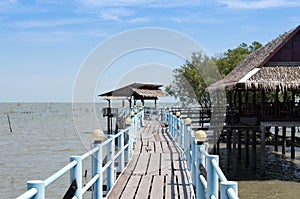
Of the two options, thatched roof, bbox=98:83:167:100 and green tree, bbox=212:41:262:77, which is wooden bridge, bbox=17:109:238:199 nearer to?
thatched roof, bbox=98:83:167:100

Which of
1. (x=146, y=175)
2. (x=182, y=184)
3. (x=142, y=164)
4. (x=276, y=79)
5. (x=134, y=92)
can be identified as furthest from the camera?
(x=134, y=92)

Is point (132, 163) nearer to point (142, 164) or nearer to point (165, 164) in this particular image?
point (142, 164)

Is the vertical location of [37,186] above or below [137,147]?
above

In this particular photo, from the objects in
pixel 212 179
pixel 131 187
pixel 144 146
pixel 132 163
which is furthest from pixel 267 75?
pixel 212 179

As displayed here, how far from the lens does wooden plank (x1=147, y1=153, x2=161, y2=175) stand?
25.3 ft

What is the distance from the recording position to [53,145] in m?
31.6

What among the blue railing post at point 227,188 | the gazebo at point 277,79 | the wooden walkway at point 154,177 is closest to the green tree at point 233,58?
the gazebo at point 277,79

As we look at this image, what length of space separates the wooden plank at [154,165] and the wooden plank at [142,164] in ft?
0.29

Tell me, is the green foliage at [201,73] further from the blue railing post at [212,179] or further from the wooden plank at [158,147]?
the blue railing post at [212,179]

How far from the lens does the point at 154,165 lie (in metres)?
8.52

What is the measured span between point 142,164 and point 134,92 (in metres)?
19.2

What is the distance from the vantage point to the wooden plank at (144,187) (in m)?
5.96

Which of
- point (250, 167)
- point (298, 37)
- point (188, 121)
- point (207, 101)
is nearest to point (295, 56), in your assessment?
point (298, 37)

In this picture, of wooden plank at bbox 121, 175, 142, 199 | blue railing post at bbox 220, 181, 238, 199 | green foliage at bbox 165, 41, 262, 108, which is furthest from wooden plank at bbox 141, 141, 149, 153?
green foliage at bbox 165, 41, 262, 108
